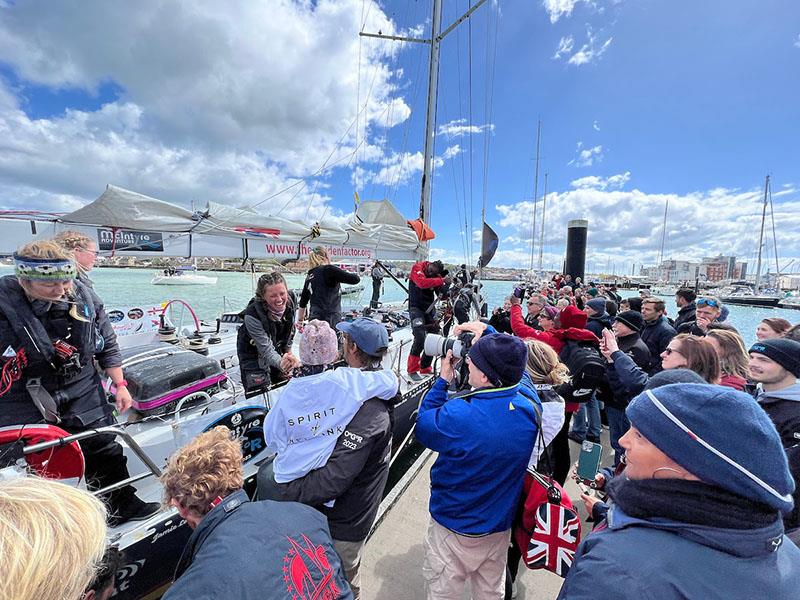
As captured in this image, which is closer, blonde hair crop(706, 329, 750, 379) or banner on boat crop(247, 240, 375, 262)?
blonde hair crop(706, 329, 750, 379)

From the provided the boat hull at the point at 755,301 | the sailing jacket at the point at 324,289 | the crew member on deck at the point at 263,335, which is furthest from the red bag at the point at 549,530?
the boat hull at the point at 755,301

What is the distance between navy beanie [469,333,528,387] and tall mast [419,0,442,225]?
5.83 m

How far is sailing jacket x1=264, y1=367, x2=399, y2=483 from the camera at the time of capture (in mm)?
1405

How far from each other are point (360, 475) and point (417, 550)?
1.06 metres

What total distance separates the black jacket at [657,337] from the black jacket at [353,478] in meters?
3.27

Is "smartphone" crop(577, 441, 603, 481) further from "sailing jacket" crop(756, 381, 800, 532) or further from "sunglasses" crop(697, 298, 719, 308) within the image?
"sunglasses" crop(697, 298, 719, 308)

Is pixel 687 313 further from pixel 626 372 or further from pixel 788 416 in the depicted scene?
pixel 788 416

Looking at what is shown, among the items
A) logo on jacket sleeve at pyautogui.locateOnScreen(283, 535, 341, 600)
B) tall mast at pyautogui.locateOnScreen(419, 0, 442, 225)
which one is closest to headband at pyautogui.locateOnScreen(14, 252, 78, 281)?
logo on jacket sleeve at pyautogui.locateOnScreen(283, 535, 341, 600)

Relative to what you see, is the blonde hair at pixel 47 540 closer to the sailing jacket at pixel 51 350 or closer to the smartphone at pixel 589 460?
the sailing jacket at pixel 51 350

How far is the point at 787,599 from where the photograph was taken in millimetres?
658

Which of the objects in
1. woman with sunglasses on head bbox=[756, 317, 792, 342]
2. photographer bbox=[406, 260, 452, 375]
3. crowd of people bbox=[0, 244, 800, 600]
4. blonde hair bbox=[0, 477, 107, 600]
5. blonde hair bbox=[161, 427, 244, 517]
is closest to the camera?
blonde hair bbox=[0, 477, 107, 600]

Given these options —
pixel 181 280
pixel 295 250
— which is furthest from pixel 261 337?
pixel 181 280

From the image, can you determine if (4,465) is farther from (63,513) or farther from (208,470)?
(63,513)

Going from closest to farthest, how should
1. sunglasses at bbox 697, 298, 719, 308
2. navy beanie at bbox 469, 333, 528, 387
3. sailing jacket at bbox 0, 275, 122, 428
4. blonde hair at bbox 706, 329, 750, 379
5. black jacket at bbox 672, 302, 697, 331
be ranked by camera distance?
1. navy beanie at bbox 469, 333, 528, 387
2. sailing jacket at bbox 0, 275, 122, 428
3. blonde hair at bbox 706, 329, 750, 379
4. sunglasses at bbox 697, 298, 719, 308
5. black jacket at bbox 672, 302, 697, 331
